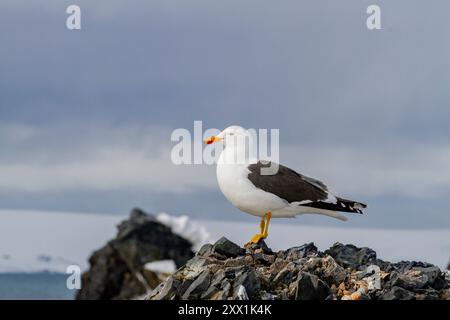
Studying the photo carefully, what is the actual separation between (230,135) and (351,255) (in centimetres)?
365

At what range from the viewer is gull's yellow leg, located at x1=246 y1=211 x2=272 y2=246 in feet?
55.7

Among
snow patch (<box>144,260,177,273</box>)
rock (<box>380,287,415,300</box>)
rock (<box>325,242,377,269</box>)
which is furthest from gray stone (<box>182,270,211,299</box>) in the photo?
snow patch (<box>144,260,177,273</box>)

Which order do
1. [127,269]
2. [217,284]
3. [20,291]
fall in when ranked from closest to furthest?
1. [217,284]
2. [127,269]
3. [20,291]

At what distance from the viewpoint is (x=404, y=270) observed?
15781 mm

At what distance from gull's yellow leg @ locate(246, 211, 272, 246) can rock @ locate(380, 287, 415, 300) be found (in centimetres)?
366

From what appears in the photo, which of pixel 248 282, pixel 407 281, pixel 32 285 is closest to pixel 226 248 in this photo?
pixel 248 282

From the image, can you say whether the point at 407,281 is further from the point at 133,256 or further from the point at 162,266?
the point at 133,256

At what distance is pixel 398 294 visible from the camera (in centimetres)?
1395

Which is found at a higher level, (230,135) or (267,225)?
(230,135)

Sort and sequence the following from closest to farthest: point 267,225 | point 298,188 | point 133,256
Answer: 1. point 267,225
2. point 298,188
3. point 133,256
